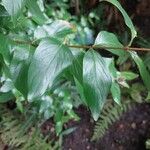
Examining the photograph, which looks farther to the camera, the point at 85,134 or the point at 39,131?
the point at 85,134

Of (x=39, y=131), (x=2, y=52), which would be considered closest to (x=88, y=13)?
(x=39, y=131)

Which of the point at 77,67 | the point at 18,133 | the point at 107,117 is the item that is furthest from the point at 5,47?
the point at 107,117

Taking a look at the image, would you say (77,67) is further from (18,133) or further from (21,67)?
(18,133)

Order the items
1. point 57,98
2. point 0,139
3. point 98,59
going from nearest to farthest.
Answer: point 98,59 < point 57,98 < point 0,139

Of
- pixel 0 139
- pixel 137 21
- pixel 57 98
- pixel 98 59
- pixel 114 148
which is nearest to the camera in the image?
pixel 98 59

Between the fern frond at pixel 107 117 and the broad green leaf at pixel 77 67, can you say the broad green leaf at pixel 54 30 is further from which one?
the fern frond at pixel 107 117

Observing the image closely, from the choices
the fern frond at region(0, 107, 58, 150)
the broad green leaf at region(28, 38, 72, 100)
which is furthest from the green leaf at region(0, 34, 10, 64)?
the fern frond at region(0, 107, 58, 150)

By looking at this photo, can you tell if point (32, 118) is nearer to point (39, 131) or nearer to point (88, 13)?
point (39, 131)
